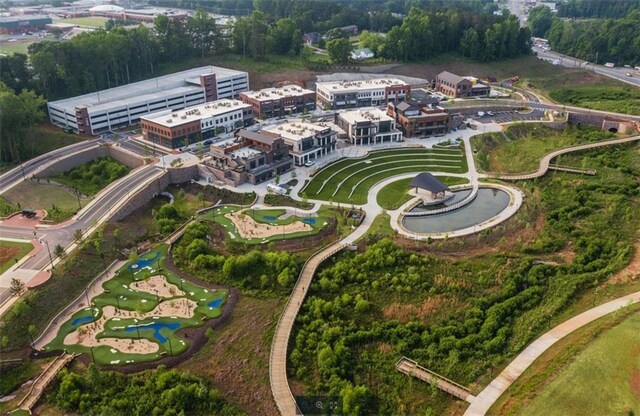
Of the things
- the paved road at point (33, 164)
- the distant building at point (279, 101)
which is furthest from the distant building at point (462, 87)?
the paved road at point (33, 164)

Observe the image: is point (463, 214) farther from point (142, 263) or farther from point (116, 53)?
point (116, 53)

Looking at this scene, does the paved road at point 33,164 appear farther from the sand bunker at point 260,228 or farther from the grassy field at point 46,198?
the sand bunker at point 260,228

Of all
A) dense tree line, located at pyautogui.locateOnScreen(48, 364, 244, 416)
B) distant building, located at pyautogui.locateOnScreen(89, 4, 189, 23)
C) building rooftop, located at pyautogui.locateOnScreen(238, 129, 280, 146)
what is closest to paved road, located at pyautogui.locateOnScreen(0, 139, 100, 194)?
building rooftop, located at pyautogui.locateOnScreen(238, 129, 280, 146)

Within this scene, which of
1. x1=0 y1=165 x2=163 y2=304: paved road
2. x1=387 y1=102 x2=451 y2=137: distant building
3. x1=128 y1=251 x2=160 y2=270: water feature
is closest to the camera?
x1=0 y1=165 x2=163 y2=304: paved road

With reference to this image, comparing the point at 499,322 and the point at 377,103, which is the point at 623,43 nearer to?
the point at 377,103

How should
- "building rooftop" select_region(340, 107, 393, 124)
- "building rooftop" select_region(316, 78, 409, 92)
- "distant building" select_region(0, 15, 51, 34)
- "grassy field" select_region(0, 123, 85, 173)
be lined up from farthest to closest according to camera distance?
"distant building" select_region(0, 15, 51, 34), "building rooftop" select_region(316, 78, 409, 92), "building rooftop" select_region(340, 107, 393, 124), "grassy field" select_region(0, 123, 85, 173)

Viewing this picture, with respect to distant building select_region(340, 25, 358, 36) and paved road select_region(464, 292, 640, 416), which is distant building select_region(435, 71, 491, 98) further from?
paved road select_region(464, 292, 640, 416)

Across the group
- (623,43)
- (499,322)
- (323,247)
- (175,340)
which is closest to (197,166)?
(323,247)
